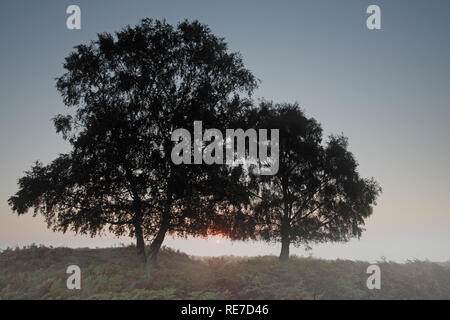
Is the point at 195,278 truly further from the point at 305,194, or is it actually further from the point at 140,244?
the point at 305,194

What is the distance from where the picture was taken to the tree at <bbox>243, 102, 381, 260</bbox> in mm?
26781

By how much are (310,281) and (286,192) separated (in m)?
7.76

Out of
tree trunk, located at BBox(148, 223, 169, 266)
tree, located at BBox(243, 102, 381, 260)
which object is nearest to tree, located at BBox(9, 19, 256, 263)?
tree trunk, located at BBox(148, 223, 169, 266)

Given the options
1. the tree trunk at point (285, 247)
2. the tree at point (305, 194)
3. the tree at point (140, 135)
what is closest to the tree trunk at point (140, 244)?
the tree at point (140, 135)

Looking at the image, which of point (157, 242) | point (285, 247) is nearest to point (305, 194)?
point (285, 247)

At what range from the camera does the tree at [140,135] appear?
67.2 ft

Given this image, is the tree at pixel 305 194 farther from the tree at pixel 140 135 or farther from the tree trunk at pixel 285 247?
the tree at pixel 140 135

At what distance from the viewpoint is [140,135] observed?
2088cm

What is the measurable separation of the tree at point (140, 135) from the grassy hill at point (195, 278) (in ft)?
7.72

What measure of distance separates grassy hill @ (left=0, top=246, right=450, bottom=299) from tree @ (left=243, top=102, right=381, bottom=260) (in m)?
2.38

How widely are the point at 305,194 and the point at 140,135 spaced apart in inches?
516

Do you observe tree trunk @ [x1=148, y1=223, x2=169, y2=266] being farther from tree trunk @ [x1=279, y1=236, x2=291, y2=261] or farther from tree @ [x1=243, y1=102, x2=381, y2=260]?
tree trunk @ [x1=279, y1=236, x2=291, y2=261]

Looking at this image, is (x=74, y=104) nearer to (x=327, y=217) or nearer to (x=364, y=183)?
(x=327, y=217)
